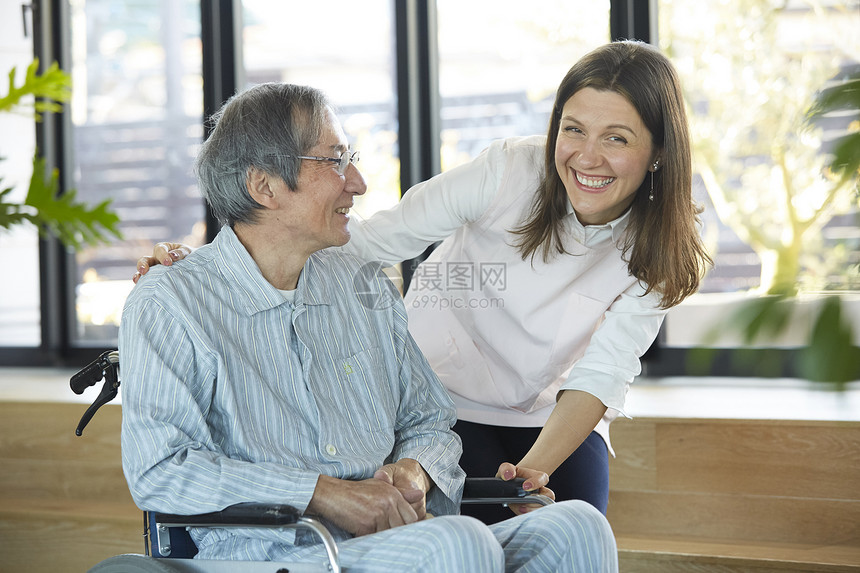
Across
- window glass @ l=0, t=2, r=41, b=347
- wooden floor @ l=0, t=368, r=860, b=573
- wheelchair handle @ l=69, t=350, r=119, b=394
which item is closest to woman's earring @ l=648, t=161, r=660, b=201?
wooden floor @ l=0, t=368, r=860, b=573

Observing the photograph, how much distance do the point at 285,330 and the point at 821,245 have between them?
4.20 ft

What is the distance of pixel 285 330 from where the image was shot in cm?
162

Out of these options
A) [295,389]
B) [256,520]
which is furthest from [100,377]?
[256,520]

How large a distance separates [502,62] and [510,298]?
1.81 meters

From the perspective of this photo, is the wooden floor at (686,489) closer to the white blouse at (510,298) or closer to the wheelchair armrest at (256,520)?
the white blouse at (510,298)

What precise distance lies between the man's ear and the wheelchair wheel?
639 mm

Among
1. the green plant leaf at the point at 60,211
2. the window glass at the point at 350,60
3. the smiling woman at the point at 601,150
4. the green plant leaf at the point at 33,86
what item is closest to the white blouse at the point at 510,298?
the smiling woman at the point at 601,150

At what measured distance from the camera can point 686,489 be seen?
2549mm

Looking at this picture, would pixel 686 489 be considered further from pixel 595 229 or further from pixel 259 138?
pixel 259 138

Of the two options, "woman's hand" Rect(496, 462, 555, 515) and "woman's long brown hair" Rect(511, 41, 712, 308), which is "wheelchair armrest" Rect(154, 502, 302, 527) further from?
"woman's long brown hair" Rect(511, 41, 712, 308)

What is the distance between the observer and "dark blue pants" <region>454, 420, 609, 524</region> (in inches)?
72.4

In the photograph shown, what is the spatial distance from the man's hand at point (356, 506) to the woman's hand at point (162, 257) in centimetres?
49

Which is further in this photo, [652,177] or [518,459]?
[518,459]

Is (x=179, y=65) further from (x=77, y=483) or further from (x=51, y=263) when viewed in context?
(x=77, y=483)
